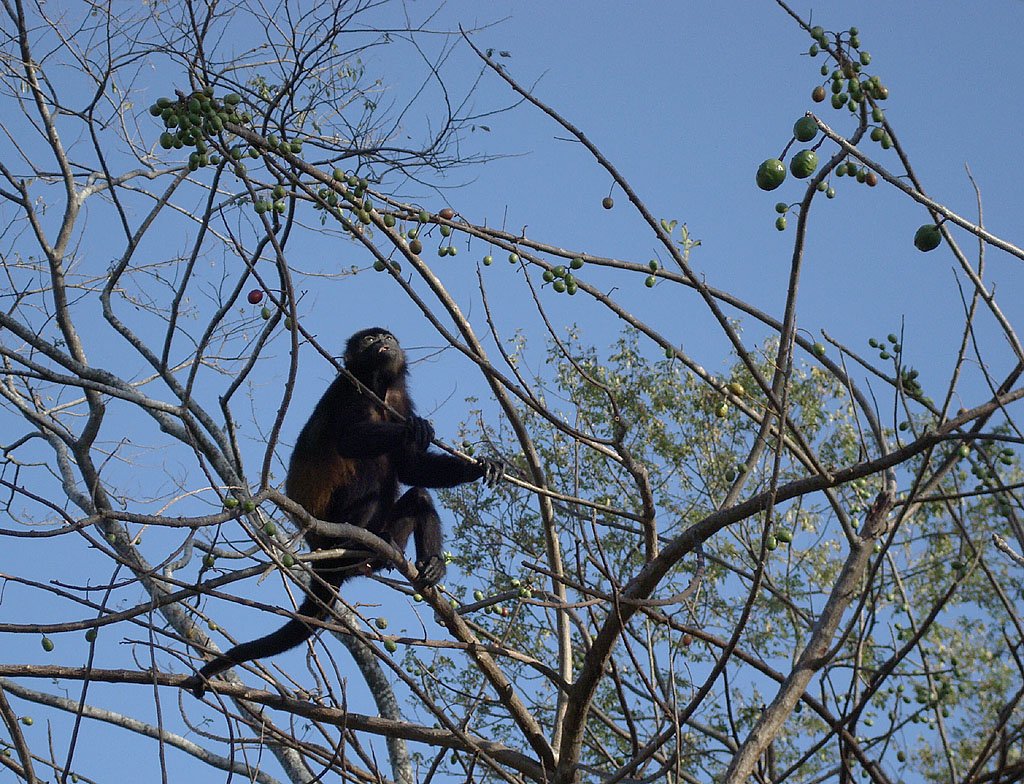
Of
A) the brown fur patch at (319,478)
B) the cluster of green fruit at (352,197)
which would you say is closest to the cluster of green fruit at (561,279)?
the cluster of green fruit at (352,197)

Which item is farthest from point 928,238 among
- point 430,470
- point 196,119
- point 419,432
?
point 430,470

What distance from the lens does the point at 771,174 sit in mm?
2832

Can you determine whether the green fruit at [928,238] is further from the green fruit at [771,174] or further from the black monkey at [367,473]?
the black monkey at [367,473]

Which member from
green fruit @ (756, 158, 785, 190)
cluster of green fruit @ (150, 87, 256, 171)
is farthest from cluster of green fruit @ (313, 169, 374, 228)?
green fruit @ (756, 158, 785, 190)

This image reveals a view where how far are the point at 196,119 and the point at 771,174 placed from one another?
178cm

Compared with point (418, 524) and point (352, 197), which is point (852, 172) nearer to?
point (352, 197)

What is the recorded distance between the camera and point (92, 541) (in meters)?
3.59

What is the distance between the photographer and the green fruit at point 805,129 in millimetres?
2680

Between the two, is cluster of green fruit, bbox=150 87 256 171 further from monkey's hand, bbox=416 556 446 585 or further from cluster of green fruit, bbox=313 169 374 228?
monkey's hand, bbox=416 556 446 585

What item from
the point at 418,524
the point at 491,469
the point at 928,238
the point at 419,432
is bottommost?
the point at 928,238

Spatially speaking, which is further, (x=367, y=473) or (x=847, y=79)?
(x=367, y=473)

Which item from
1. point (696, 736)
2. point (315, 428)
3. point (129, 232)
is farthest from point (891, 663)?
point (696, 736)

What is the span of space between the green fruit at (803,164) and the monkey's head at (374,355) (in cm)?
431

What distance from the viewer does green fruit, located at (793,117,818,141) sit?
8.79ft
